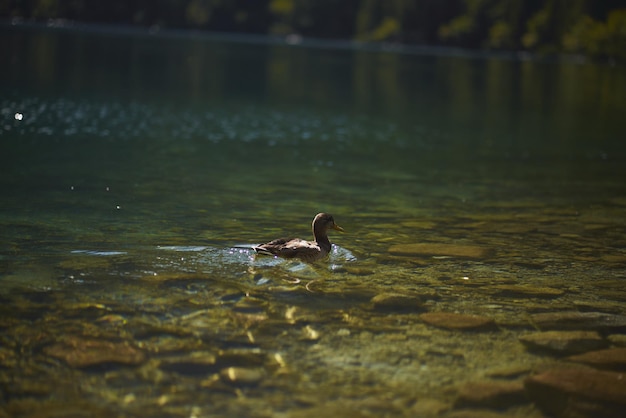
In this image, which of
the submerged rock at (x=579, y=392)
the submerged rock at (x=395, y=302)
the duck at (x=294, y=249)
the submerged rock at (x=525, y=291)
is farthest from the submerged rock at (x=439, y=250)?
the submerged rock at (x=579, y=392)

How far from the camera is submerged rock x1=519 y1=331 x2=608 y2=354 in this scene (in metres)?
9.52

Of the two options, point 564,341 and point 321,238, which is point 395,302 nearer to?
point 564,341

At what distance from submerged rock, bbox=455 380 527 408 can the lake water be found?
0.09m

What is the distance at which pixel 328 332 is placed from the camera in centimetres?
972

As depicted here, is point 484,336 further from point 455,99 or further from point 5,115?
point 455,99

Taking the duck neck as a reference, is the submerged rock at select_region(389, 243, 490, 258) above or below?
below

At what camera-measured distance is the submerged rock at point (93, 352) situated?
852cm

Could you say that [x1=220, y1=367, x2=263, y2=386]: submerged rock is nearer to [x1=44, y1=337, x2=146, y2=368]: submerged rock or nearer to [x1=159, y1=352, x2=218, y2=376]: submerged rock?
[x1=159, y1=352, x2=218, y2=376]: submerged rock

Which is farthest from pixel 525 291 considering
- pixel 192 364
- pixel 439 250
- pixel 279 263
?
pixel 192 364

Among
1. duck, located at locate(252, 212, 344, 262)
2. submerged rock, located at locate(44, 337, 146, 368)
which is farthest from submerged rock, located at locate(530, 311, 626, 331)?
submerged rock, located at locate(44, 337, 146, 368)

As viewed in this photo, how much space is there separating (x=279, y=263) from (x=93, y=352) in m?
4.15

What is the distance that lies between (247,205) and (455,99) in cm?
3636

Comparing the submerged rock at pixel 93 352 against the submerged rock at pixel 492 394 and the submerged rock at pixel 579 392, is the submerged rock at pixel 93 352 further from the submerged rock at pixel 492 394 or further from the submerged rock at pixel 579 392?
the submerged rock at pixel 579 392

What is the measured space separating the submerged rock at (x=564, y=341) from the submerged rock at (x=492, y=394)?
3.53ft
